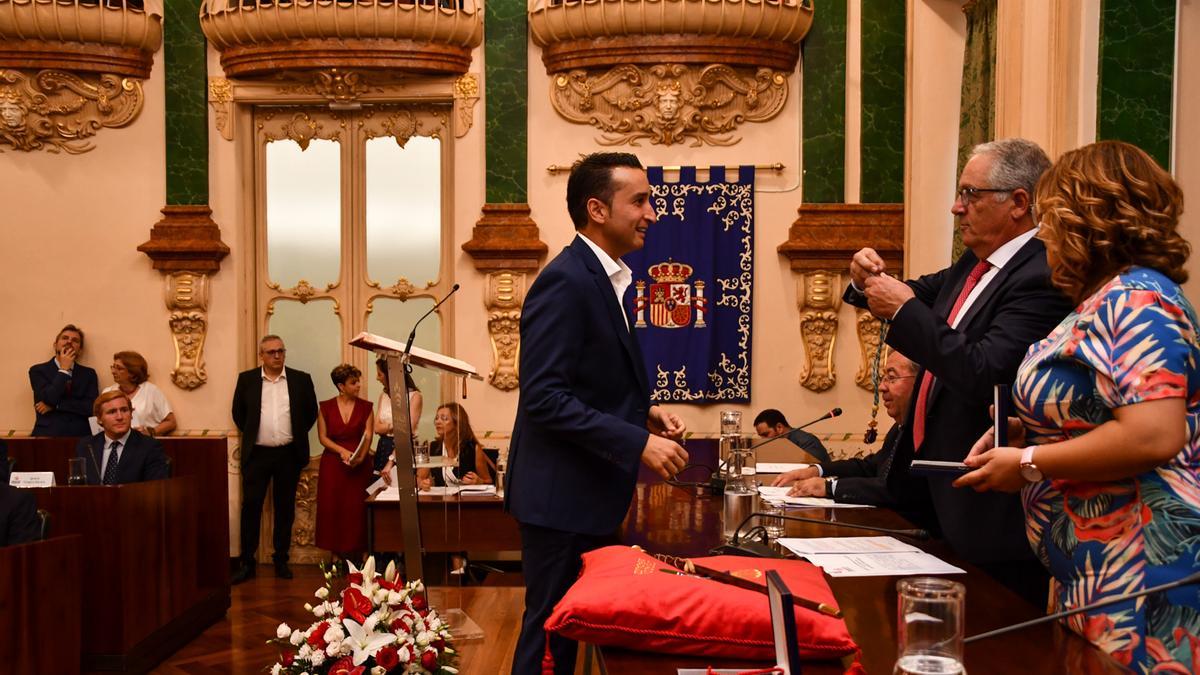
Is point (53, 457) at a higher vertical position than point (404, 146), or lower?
lower

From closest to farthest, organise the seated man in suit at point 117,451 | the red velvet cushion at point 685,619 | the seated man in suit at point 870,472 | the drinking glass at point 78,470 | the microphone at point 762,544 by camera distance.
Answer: the red velvet cushion at point 685,619 < the microphone at point 762,544 < the seated man in suit at point 870,472 < the drinking glass at point 78,470 < the seated man in suit at point 117,451

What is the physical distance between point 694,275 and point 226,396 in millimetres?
3188

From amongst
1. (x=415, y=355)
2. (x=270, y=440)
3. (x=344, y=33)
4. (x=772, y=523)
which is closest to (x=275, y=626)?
(x=270, y=440)

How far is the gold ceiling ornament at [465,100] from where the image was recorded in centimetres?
780

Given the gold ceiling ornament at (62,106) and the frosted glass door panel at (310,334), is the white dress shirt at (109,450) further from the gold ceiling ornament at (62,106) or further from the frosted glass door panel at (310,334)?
the gold ceiling ornament at (62,106)

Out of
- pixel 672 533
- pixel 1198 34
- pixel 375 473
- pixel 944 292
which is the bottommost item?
pixel 375 473

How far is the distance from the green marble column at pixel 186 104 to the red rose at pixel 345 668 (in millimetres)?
5884

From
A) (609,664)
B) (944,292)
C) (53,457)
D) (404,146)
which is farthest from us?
(404,146)

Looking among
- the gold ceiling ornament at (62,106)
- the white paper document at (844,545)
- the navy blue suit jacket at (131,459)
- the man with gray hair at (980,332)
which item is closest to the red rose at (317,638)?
the white paper document at (844,545)

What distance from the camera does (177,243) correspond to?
792 centimetres

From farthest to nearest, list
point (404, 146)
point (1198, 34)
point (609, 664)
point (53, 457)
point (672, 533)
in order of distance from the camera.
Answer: point (404, 146) → point (53, 457) → point (1198, 34) → point (672, 533) → point (609, 664)

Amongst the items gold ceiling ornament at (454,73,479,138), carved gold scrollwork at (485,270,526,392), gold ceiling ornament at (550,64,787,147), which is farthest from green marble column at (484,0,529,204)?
carved gold scrollwork at (485,270,526,392)

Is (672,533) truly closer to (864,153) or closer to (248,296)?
(864,153)

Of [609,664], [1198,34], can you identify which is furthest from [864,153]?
[609,664]
